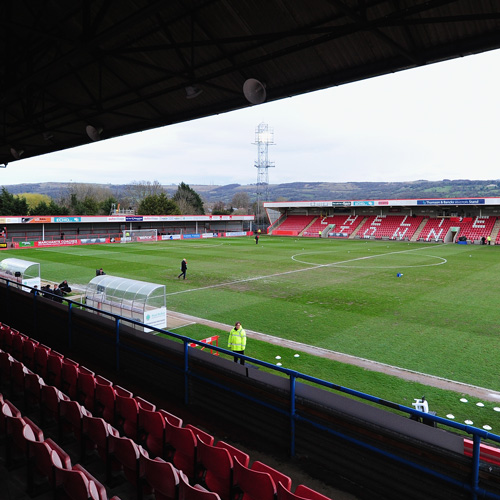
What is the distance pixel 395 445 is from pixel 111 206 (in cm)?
8674

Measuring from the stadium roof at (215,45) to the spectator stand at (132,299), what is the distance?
4922 millimetres

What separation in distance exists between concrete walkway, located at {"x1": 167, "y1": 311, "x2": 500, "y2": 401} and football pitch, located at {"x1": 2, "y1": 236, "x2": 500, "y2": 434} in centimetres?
27

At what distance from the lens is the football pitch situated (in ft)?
31.9

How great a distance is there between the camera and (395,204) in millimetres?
59875

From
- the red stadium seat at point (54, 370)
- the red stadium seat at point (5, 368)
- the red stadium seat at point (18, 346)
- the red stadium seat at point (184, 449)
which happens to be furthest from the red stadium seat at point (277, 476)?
the red stadium seat at point (18, 346)

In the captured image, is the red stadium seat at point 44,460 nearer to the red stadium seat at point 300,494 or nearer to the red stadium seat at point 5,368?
the red stadium seat at point 300,494

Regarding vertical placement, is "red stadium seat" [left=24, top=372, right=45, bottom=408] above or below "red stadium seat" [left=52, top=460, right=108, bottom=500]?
below

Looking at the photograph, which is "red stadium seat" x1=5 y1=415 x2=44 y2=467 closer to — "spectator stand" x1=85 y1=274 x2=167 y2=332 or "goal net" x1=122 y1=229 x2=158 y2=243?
"spectator stand" x1=85 y1=274 x2=167 y2=332

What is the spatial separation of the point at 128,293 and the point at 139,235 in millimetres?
49314

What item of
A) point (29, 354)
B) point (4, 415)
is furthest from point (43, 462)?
point (29, 354)

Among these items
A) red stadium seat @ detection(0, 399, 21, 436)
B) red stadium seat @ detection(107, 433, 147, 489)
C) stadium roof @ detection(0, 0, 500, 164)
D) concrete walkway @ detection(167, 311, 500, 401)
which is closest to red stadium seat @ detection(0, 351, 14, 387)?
red stadium seat @ detection(0, 399, 21, 436)

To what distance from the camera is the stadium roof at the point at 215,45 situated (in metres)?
5.64

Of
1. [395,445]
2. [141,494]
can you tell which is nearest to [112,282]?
[141,494]

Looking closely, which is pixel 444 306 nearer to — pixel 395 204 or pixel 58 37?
pixel 58 37
